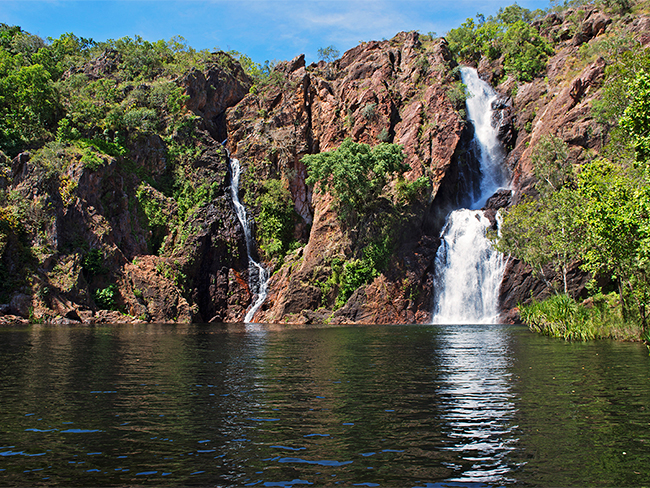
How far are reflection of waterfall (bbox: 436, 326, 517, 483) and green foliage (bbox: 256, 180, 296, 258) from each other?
53.3 metres

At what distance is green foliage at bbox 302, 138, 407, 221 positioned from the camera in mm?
61844

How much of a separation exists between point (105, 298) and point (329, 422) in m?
56.0

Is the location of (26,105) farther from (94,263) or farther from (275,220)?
(275,220)

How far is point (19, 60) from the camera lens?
245 ft

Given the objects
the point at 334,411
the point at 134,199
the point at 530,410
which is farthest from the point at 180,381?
the point at 134,199

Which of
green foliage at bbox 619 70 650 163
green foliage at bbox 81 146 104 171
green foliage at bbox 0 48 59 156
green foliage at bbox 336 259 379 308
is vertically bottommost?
green foliage at bbox 336 259 379 308

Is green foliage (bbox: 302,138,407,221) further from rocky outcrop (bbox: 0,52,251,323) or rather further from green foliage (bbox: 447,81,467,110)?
rocky outcrop (bbox: 0,52,251,323)

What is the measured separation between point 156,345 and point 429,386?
19448 millimetres

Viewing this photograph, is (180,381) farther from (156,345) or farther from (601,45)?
(601,45)

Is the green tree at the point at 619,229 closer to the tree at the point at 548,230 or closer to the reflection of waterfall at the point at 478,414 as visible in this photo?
the tree at the point at 548,230

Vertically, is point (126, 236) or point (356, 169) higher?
point (356, 169)

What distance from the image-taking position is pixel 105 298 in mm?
59438

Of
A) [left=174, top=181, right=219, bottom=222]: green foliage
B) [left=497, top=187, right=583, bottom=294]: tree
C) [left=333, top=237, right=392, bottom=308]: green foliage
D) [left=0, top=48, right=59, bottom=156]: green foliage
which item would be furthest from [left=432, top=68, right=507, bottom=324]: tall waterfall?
[left=0, top=48, right=59, bottom=156]: green foliage

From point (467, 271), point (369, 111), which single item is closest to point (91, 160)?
point (369, 111)
